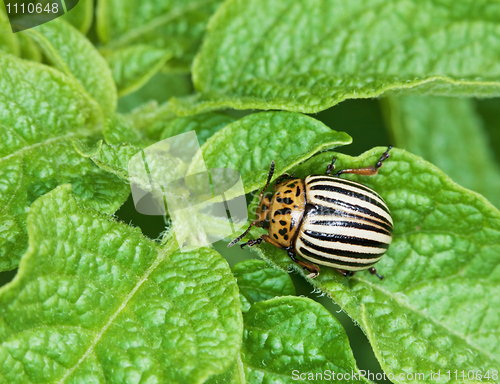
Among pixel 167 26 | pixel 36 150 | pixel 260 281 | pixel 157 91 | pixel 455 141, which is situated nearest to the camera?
pixel 36 150

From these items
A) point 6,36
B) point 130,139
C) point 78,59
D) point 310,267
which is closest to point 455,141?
point 310,267

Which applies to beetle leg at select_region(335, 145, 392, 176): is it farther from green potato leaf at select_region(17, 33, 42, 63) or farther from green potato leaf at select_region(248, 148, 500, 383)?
green potato leaf at select_region(17, 33, 42, 63)

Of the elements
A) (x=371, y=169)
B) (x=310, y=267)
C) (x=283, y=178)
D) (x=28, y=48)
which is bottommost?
(x=310, y=267)

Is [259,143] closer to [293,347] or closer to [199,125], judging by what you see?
[199,125]

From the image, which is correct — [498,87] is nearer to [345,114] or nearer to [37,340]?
[345,114]

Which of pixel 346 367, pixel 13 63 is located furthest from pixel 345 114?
pixel 13 63

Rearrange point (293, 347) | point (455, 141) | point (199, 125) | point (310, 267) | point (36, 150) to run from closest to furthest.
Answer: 1. point (293, 347)
2. point (36, 150)
3. point (310, 267)
4. point (199, 125)
5. point (455, 141)
